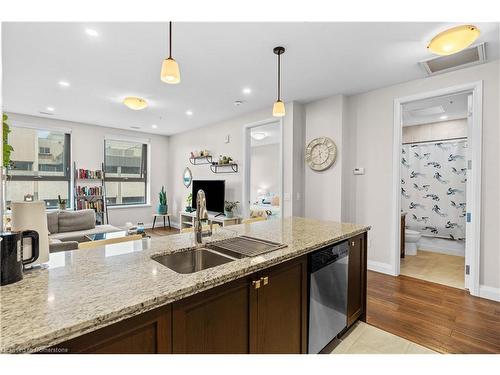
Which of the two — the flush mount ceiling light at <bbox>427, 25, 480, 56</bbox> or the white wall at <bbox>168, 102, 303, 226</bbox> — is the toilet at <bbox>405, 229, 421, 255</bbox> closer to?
the white wall at <bbox>168, 102, 303, 226</bbox>

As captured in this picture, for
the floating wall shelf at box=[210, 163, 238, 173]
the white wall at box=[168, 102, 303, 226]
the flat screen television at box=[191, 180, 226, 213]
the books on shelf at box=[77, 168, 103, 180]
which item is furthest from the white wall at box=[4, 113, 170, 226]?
the floating wall shelf at box=[210, 163, 238, 173]

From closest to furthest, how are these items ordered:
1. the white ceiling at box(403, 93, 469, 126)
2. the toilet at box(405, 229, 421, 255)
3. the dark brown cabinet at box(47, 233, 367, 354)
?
1. the dark brown cabinet at box(47, 233, 367, 354)
2. the white ceiling at box(403, 93, 469, 126)
3. the toilet at box(405, 229, 421, 255)

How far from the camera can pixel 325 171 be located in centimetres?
A: 392

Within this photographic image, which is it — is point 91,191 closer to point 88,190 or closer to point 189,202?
point 88,190

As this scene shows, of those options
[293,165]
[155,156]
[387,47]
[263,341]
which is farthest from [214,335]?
[155,156]

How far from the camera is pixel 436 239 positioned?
4.64 metres

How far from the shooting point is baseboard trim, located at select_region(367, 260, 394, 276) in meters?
3.43

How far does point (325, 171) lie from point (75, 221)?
4404 mm

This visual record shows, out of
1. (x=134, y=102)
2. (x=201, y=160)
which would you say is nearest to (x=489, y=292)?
(x=134, y=102)

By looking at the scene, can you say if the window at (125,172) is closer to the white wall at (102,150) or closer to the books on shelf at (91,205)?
the white wall at (102,150)

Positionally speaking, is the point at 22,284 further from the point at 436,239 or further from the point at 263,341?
the point at 436,239

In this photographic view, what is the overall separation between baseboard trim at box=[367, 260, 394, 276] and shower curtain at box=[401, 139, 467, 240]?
1.95 metres
